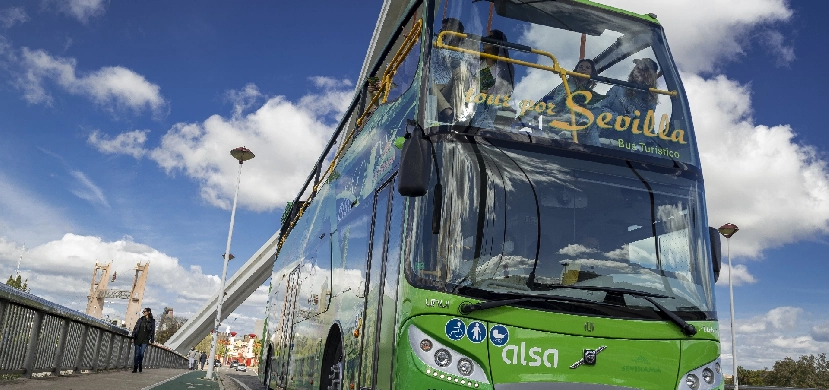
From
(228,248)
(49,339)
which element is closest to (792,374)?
(228,248)

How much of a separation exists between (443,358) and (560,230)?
1213mm

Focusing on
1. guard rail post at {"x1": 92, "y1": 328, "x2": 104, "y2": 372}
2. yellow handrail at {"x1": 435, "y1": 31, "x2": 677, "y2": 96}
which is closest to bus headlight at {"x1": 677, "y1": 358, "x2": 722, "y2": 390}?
yellow handrail at {"x1": 435, "y1": 31, "x2": 677, "y2": 96}

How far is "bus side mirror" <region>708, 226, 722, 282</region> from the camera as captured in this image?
5273 millimetres

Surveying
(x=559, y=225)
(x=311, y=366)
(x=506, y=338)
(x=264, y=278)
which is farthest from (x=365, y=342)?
(x=264, y=278)

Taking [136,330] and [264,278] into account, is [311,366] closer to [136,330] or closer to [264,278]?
[136,330]

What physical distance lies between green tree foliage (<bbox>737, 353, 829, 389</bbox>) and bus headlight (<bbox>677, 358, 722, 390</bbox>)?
1242 inches

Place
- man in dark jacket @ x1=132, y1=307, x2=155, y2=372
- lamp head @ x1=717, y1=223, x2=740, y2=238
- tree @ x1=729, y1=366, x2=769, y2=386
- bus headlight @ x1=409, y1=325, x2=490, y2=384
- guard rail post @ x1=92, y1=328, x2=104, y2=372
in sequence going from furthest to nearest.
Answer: tree @ x1=729, y1=366, x2=769, y2=386 < lamp head @ x1=717, y1=223, x2=740, y2=238 < man in dark jacket @ x1=132, y1=307, x2=155, y2=372 < guard rail post @ x1=92, y1=328, x2=104, y2=372 < bus headlight @ x1=409, y1=325, x2=490, y2=384

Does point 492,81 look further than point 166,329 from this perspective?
No

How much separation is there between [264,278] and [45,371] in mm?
31242

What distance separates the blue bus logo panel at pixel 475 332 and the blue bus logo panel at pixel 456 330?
33 millimetres

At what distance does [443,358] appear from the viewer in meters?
4.35

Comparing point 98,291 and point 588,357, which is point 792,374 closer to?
point 588,357

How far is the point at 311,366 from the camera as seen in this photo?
7.41 meters

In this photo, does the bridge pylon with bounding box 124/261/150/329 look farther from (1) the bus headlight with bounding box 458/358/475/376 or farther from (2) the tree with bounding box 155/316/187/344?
(1) the bus headlight with bounding box 458/358/475/376
